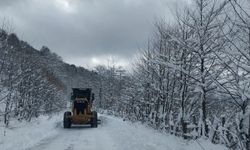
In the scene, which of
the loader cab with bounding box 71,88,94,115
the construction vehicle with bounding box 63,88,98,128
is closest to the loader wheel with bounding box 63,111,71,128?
the construction vehicle with bounding box 63,88,98,128

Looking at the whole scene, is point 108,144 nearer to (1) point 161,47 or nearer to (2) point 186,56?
(2) point 186,56

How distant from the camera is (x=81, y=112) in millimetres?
31141

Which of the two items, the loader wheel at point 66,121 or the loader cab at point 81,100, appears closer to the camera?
the loader wheel at point 66,121

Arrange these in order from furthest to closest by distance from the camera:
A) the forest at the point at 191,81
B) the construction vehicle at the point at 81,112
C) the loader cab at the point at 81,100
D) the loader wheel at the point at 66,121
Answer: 1. the loader cab at the point at 81,100
2. the construction vehicle at the point at 81,112
3. the loader wheel at the point at 66,121
4. the forest at the point at 191,81

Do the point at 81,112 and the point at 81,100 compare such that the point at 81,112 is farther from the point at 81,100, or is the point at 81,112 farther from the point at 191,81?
the point at 191,81

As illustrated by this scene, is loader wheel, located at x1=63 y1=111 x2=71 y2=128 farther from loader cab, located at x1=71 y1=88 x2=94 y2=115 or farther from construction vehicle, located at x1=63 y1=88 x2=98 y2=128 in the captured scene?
loader cab, located at x1=71 y1=88 x2=94 y2=115

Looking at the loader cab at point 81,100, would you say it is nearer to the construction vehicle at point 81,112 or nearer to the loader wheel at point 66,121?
the construction vehicle at point 81,112

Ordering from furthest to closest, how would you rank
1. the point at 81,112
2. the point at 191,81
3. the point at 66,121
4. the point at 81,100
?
the point at 81,100 < the point at 81,112 < the point at 66,121 < the point at 191,81

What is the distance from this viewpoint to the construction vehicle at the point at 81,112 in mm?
30016

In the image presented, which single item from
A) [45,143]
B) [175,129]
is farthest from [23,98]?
[175,129]

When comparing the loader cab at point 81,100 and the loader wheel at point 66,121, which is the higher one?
the loader cab at point 81,100

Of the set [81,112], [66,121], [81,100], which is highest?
[81,100]

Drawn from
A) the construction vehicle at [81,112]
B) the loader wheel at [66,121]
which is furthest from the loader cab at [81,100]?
the loader wheel at [66,121]

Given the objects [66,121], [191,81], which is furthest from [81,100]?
[191,81]
